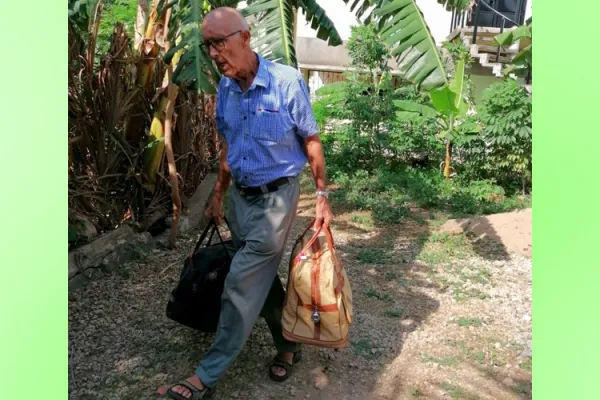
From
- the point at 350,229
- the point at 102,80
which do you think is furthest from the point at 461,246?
the point at 102,80

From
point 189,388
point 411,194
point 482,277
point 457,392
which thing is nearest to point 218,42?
point 189,388

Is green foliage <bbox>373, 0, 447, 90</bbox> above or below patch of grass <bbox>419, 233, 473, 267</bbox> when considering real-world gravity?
above

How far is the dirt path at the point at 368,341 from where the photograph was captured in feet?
10.8

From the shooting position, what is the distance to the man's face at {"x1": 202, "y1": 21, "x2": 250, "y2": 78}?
2697 millimetres

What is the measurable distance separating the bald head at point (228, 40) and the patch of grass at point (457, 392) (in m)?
2.14

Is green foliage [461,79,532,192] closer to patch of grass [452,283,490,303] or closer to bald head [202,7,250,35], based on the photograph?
patch of grass [452,283,490,303]

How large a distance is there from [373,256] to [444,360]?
83.3 inches

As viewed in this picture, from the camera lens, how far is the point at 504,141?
8633 millimetres

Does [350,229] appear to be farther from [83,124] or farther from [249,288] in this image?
[249,288]

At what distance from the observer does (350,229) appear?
6.88 metres

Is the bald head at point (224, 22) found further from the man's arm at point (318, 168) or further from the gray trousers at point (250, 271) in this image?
the gray trousers at point (250, 271)

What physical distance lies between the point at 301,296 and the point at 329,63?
14351mm

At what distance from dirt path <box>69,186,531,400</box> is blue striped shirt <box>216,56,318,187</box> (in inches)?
50.4

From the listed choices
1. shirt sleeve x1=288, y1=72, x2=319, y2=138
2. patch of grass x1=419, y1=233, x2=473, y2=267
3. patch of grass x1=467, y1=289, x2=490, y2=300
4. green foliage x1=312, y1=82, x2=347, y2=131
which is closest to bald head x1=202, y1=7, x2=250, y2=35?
shirt sleeve x1=288, y1=72, x2=319, y2=138
